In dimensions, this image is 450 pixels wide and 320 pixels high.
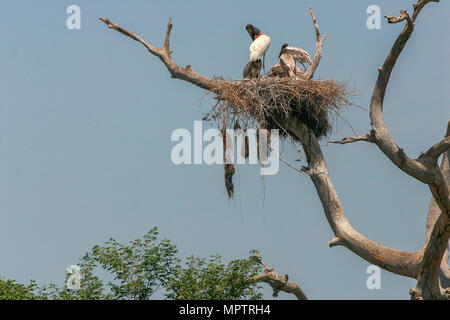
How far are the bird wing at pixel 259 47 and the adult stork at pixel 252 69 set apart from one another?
0.08 metres

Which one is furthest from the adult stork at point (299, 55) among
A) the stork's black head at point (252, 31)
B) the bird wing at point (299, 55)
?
the stork's black head at point (252, 31)

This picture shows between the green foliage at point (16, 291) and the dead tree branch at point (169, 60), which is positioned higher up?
the dead tree branch at point (169, 60)

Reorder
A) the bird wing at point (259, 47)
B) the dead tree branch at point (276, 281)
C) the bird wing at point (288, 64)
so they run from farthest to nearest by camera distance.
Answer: the bird wing at point (259, 47)
the bird wing at point (288, 64)
the dead tree branch at point (276, 281)

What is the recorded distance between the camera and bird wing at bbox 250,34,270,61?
18797 mm

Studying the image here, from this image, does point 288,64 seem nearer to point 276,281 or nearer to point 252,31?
point 252,31

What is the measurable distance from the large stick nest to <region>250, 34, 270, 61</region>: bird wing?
175cm

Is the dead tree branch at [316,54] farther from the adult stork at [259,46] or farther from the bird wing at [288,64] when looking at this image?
the adult stork at [259,46]

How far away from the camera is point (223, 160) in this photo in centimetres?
1731

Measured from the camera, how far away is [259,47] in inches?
749

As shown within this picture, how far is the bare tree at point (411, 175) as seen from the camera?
1477cm

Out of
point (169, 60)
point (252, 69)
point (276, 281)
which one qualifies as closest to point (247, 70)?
point (252, 69)

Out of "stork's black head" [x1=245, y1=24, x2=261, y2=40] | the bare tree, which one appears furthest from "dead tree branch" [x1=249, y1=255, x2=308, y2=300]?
"stork's black head" [x1=245, y1=24, x2=261, y2=40]

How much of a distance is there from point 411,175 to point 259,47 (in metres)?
5.23
